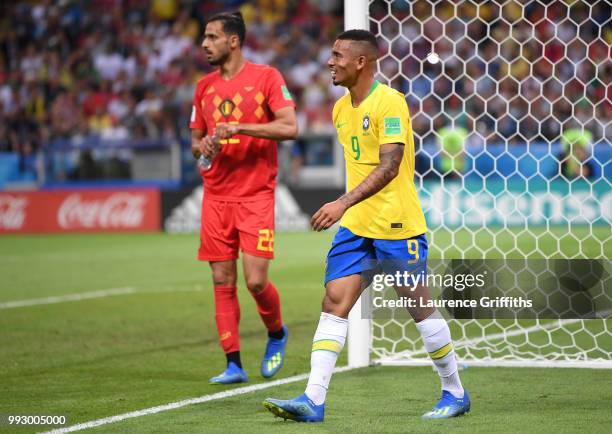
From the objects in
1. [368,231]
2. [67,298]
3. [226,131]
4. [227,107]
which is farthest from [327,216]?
[67,298]

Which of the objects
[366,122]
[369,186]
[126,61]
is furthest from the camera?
[126,61]

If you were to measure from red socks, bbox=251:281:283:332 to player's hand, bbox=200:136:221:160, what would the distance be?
911mm

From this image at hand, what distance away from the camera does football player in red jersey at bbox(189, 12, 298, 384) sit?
251 inches

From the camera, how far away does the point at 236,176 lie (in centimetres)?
646

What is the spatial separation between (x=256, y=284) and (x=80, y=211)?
14.2 metres

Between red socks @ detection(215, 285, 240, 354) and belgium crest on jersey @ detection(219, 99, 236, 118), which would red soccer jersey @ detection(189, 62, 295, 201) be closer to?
belgium crest on jersey @ detection(219, 99, 236, 118)

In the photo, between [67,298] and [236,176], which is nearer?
[236,176]

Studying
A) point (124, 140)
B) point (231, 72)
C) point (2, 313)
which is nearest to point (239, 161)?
point (231, 72)

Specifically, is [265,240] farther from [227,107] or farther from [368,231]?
[368,231]

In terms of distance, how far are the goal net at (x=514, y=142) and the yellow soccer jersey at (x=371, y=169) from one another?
1.34ft

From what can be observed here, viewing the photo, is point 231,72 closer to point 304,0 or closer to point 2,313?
point 2,313

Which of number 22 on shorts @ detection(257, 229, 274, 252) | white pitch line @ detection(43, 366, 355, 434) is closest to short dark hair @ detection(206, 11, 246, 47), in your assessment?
number 22 on shorts @ detection(257, 229, 274, 252)

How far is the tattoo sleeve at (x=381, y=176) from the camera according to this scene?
4.78 meters

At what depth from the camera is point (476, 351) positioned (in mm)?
7320
